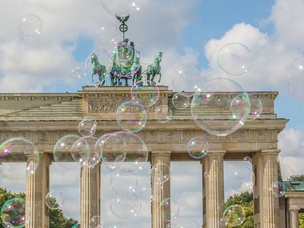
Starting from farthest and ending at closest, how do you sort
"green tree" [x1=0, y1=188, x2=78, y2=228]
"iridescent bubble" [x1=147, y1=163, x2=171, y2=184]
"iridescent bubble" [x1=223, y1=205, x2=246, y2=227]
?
"green tree" [x1=0, y1=188, x2=78, y2=228] < "iridescent bubble" [x1=147, y1=163, x2=171, y2=184] < "iridescent bubble" [x1=223, y1=205, x2=246, y2=227]

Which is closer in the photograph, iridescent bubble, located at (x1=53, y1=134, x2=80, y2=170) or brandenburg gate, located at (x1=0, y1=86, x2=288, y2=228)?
iridescent bubble, located at (x1=53, y1=134, x2=80, y2=170)

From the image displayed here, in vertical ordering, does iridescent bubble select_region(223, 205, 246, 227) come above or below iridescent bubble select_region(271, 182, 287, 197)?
below

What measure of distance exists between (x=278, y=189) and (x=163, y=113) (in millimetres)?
12844

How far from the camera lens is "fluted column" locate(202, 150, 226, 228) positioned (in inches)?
3108

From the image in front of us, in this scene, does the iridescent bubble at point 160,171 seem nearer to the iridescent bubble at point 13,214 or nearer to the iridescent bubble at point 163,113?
the iridescent bubble at point 163,113

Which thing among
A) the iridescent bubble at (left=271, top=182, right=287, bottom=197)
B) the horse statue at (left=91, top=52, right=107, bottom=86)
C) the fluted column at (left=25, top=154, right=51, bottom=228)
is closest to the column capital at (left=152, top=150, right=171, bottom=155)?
the horse statue at (left=91, top=52, right=107, bottom=86)

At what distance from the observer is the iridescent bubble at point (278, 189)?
3044 inches

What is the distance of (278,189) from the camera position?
7781 cm

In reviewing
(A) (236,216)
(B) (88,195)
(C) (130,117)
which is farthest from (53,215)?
(A) (236,216)

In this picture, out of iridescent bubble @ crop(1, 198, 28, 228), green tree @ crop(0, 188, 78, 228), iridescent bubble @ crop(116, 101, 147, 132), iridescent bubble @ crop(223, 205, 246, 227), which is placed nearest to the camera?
iridescent bubble @ crop(1, 198, 28, 228)

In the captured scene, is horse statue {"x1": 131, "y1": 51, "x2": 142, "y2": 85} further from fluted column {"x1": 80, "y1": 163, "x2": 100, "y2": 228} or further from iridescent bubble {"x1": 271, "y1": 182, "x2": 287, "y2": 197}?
iridescent bubble {"x1": 271, "y1": 182, "x2": 287, "y2": 197}

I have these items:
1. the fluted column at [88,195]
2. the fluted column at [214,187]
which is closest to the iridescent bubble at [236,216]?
the fluted column at [214,187]

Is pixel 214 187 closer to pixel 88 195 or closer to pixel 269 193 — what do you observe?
pixel 269 193

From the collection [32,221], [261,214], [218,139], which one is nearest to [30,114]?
[32,221]
